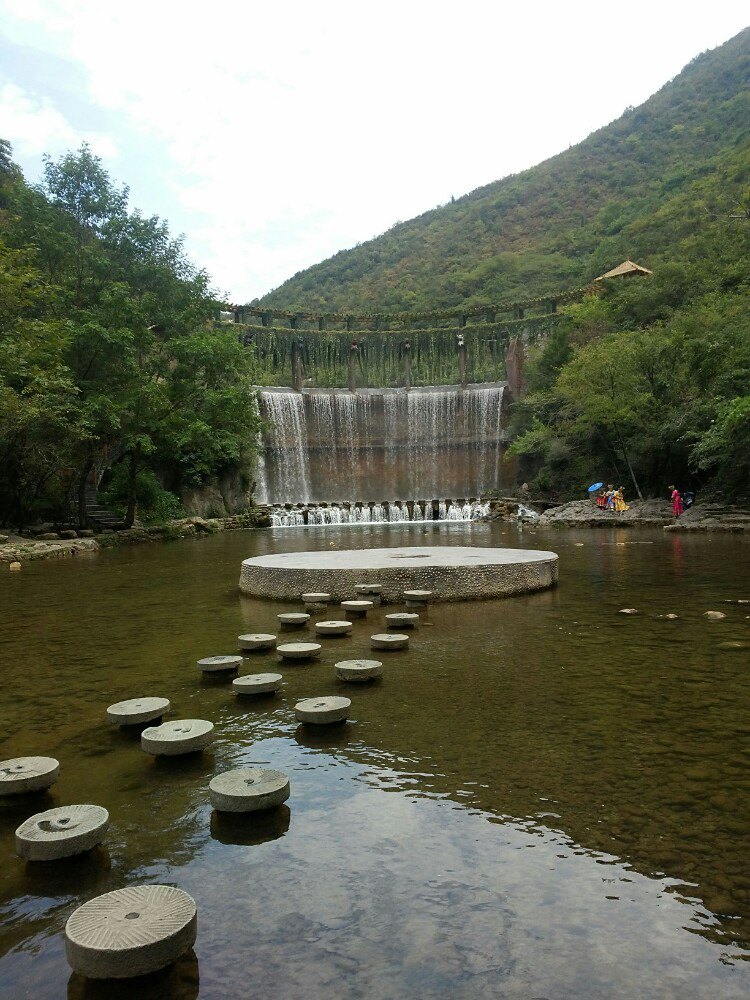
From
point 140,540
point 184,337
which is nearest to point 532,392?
point 184,337

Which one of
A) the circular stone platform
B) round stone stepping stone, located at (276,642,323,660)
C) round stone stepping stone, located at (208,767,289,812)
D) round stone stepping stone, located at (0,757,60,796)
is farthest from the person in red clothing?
round stone stepping stone, located at (0,757,60,796)

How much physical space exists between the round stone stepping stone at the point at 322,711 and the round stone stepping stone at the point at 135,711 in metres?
0.91

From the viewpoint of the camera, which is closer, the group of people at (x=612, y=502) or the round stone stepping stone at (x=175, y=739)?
the round stone stepping stone at (x=175, y=739)

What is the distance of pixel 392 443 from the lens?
42.6 meters

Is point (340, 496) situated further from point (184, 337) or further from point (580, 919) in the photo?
point (580, 919)

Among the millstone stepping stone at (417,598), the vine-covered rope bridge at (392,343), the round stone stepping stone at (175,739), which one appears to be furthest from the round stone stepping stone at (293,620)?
the vine-covered rope bridge at (392,343)

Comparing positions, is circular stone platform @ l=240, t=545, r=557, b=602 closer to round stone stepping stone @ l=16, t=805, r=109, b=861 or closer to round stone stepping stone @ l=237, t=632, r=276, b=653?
round stone stepping stone @ l=237, t=632, r=276, b=653

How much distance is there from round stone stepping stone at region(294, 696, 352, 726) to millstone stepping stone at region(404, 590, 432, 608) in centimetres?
405

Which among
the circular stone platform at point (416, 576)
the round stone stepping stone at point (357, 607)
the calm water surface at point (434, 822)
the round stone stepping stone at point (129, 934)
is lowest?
the calm water surface at point (434, 822)

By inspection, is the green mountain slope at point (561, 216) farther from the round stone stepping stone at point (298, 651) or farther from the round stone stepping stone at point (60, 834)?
the round stone stepping stone at point (60, 834)

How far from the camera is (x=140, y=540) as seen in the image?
2309cm

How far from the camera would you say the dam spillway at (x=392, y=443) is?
40812mm

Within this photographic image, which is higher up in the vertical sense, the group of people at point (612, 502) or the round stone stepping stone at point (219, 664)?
the group of people at point (612, 502)

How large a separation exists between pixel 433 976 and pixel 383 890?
1.64 ft
